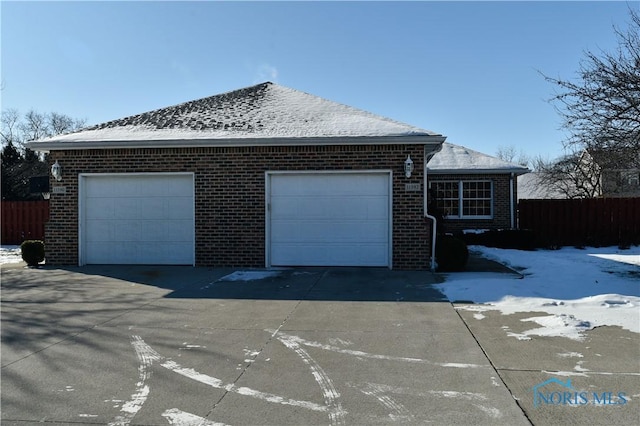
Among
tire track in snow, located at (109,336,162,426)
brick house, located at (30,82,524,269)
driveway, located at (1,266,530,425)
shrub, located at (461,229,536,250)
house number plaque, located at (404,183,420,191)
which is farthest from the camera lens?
shrub, located at (461,229,536,250)

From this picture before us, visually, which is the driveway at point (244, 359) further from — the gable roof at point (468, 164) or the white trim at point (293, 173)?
the gable roof at point (468, 164)

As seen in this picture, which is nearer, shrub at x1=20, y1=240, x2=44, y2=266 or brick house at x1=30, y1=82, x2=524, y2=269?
brick house at x1=30, y1=82, x2=524, y2=269

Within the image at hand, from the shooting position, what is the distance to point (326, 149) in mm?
11461

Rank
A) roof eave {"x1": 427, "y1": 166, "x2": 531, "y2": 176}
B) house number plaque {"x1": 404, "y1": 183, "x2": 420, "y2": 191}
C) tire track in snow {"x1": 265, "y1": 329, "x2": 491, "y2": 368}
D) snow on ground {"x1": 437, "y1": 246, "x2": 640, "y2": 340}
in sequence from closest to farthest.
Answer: tire track in snow {"x1": 265, "y1": 329, "x2": 491, "y2": 368} → snow on ground {"x1": 437, "y1": 246, "x2": 640, "y2": 340} → house number plaque {"x1": 404, "y1": 183, "x2": 420, "y2": 191} → roof eave {"x1": 427, "y1": 166, "x2": 531, "y2": 176}

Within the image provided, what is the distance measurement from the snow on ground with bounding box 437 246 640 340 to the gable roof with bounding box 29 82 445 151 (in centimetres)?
378

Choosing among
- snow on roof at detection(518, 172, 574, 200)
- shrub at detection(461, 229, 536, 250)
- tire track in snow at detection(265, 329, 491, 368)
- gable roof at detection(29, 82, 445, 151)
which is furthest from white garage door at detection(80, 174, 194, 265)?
snow on roof at detection(518, 172, 574, 200)

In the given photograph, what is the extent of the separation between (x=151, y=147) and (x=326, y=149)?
4.40 m

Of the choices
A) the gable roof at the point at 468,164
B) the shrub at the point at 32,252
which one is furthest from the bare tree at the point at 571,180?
the shrub at the point at 32,252

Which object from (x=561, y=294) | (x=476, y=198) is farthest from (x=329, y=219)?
(x=476, y=198)

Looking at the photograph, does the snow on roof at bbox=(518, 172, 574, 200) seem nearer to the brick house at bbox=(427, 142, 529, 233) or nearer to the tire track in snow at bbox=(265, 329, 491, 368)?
the brick house at bbox=(427, 142, 529, 233)

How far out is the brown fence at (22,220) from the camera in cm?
2141

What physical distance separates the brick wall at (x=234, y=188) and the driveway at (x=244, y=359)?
2756mm

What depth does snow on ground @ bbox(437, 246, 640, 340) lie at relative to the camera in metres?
6.30

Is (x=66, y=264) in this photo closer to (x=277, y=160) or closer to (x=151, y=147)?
(x=151, y=147)
